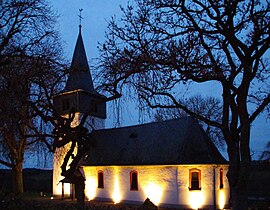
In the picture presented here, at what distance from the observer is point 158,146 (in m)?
24.9

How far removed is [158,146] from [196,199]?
512 cm

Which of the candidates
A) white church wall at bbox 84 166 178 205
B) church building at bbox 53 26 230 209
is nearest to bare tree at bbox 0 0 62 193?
church building at bbox 53 26 230 209

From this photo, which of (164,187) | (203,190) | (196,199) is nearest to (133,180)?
(164,187)

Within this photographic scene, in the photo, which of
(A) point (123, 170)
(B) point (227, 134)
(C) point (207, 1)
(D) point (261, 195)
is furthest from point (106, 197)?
(C) point (207, 1)

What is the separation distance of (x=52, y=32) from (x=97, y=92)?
552 cm

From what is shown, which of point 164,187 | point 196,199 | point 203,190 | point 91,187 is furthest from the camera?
point 91,187

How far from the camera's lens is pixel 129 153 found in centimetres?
2623

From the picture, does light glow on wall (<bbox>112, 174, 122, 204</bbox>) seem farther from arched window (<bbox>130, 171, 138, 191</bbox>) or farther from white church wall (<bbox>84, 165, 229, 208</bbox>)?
arched window (<bbox>130, 171, 138, 191</bbox>)

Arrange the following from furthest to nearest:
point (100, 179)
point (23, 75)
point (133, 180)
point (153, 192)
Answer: point (100, 179) < point (133, 180) < point (153, 192) < point (23, 75)

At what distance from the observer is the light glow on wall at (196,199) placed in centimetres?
2145

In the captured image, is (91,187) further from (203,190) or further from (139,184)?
(203,190)

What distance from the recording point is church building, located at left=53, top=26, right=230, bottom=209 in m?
21.7

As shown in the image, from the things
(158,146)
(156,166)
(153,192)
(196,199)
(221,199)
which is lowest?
(221,199)

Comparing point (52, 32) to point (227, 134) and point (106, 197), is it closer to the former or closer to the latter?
point (227, 134)
